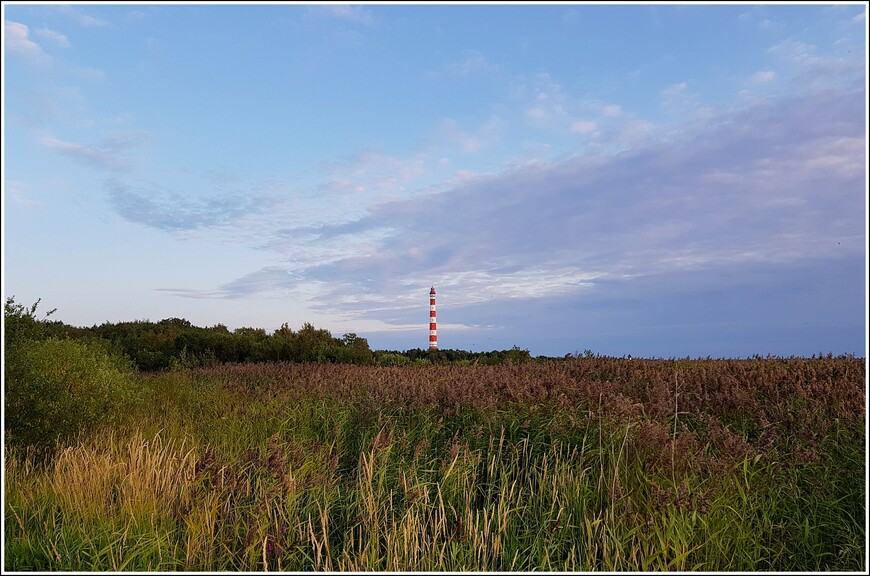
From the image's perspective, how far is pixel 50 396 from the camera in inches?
292

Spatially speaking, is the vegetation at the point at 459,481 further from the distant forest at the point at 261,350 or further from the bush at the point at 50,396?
the distant forest at the point at 261,350

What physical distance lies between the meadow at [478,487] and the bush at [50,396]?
20 cm

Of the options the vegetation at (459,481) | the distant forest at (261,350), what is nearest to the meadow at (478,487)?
the vegetation at (459,481)

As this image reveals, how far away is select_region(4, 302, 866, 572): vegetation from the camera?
181 inches

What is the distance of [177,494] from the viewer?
→ 5.45 meters

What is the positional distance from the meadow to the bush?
20 cm

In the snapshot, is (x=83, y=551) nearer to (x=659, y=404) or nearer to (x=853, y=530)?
(x=659, y=404)

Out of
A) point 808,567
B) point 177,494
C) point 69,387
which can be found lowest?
point 808,567

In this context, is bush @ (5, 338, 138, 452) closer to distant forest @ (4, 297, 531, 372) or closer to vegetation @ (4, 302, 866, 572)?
vegetation @ (4, 302, 866, 572)

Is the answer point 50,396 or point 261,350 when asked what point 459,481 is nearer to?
point 50,396

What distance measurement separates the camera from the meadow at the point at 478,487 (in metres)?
4.57

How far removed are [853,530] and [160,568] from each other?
537 centimetres

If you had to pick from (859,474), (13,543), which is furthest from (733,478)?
(13,543)

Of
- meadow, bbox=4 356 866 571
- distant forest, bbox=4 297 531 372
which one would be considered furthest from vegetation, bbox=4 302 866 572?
distant forest, bbox=4 297 531 372
